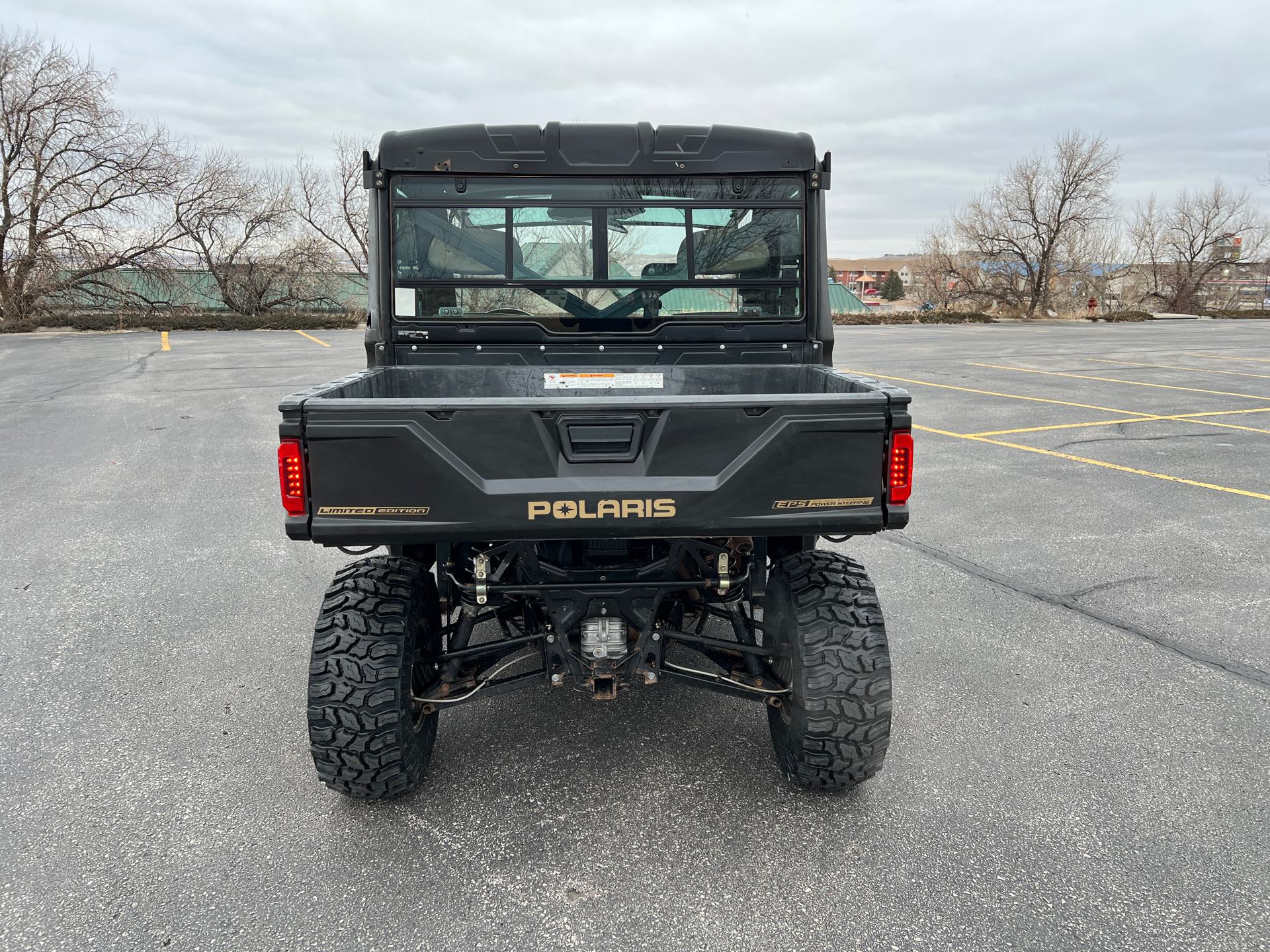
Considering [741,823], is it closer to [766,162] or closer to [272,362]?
[766,162]

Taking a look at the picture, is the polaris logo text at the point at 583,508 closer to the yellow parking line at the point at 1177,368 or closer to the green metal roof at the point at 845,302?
the yellow parking line at the point at 1177,368

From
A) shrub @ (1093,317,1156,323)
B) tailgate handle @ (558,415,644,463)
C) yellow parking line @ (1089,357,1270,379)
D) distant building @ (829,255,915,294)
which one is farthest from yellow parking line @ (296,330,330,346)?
distant building @ (829,255,915,294)

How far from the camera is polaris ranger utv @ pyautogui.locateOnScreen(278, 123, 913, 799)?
2.57 m

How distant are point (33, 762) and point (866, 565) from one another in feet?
14.3

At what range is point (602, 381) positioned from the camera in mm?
4031

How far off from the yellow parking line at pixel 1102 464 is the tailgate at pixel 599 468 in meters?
6.13

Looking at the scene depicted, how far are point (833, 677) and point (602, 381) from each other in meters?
1.85

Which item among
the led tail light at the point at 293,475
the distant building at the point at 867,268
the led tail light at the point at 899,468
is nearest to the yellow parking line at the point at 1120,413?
the led tail light at the point at 899,468

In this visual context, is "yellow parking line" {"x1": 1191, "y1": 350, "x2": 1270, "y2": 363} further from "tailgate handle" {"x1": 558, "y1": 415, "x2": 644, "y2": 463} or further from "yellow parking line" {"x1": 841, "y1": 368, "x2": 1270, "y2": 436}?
"tailgate handle" {"x1": 558, "y1": 415, "x2": 644, "y2": 463}

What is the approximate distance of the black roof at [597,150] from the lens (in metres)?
3.74

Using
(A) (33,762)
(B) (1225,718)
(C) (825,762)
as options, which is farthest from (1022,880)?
(A) (33,762)

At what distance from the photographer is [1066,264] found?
132 feet

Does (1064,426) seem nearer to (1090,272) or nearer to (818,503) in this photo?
(818,503)

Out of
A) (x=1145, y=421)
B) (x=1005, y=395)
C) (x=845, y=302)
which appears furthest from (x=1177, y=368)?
(x=845, y=302)
